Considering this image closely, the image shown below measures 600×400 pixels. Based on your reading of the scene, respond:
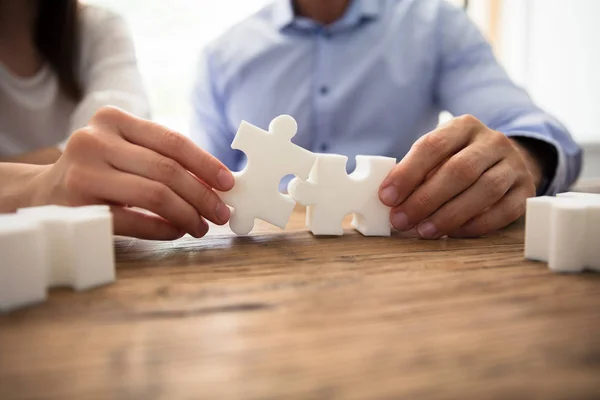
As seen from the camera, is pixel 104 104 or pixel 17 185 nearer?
pixel 17 185

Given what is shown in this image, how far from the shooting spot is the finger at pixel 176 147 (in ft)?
2.19

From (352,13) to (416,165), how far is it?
94cm

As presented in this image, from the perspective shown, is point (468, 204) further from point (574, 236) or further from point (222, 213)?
point (222, 213)

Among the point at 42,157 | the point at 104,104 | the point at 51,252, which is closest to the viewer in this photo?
the point at 51,252

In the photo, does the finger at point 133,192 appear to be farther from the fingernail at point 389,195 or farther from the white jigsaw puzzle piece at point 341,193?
the fingernail at point 389,195

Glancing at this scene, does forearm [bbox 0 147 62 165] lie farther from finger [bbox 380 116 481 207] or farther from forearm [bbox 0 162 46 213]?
finger [bbox 380 116 481 207]

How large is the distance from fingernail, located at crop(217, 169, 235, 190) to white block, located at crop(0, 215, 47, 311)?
0.83 ft

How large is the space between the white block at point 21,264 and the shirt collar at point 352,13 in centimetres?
125

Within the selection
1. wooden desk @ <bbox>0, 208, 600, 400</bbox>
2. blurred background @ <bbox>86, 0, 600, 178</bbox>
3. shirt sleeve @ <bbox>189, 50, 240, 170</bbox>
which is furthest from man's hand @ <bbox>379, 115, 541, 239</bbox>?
blurred background @ <bbox>86, 0, 600, 178</bbox>

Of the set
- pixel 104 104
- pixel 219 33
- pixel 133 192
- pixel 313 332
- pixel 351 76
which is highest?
pixel 219 33

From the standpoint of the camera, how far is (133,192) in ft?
2.12

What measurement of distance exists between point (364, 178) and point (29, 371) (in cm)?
53

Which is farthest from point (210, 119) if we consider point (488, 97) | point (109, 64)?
point (488, 97)

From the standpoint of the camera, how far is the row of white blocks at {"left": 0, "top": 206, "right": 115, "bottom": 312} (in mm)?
440
